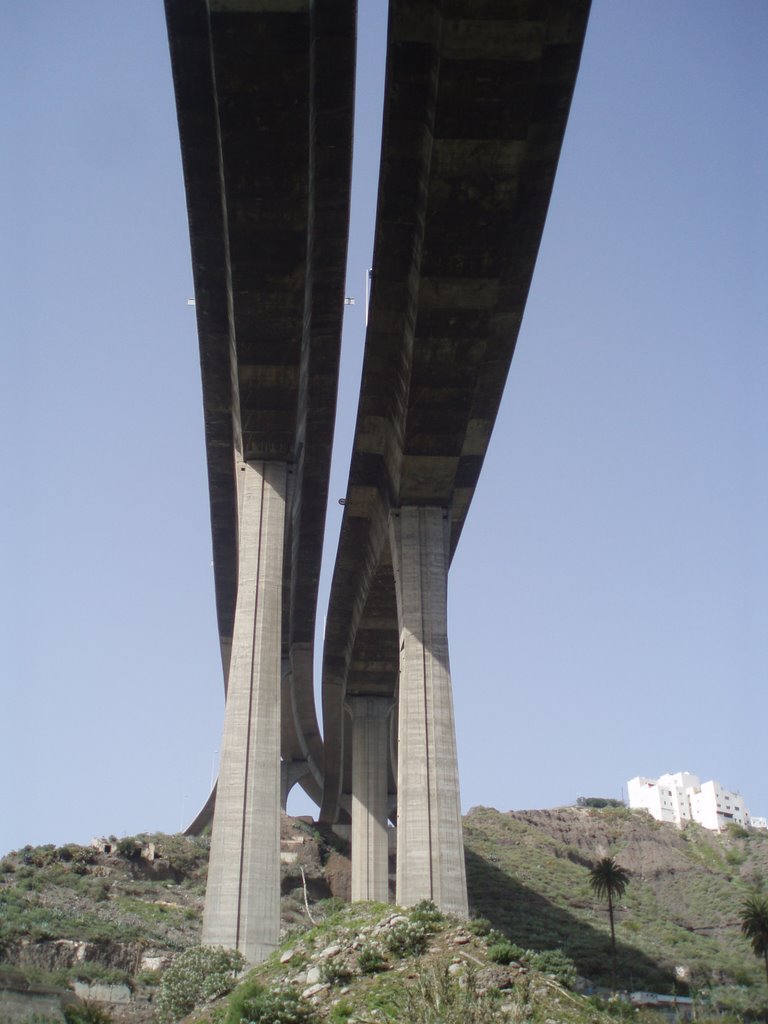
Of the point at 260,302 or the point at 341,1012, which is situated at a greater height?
the point at 260,302

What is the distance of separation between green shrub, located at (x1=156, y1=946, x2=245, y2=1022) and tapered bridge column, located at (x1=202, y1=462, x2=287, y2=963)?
1679mm

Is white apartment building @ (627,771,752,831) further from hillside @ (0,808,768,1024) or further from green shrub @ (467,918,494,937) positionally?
green shrub @ (467,918,494,937)

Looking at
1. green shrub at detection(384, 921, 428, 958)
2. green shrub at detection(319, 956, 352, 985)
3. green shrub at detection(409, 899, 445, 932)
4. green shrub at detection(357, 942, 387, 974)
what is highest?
green shrub at detection(409, 899, 445, 932)

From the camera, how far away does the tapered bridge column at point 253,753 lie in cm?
2670

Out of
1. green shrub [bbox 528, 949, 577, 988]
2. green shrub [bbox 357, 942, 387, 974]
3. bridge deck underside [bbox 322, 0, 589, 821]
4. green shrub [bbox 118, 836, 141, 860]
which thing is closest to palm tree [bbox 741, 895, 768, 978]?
bridge deck underside [bbox 322, 0, 589, 821]

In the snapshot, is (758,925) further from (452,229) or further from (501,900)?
(452,229)

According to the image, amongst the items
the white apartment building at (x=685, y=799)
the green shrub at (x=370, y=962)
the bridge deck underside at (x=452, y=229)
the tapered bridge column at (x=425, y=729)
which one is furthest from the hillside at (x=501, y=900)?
the white apartment building at (x=685, y=799)

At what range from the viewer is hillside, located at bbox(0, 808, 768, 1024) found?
1395 inches

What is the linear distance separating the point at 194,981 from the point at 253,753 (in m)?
6.91

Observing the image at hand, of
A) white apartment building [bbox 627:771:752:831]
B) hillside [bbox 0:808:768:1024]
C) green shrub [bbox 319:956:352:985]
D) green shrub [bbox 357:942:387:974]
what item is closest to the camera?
green shrub [bbox 319:956:352:985]

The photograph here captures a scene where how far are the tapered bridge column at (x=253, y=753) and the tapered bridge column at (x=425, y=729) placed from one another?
3811 mm

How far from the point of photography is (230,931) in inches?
1035

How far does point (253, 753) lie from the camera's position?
28.6 m

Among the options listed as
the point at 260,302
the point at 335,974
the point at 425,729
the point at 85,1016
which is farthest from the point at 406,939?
the point at 260,302
